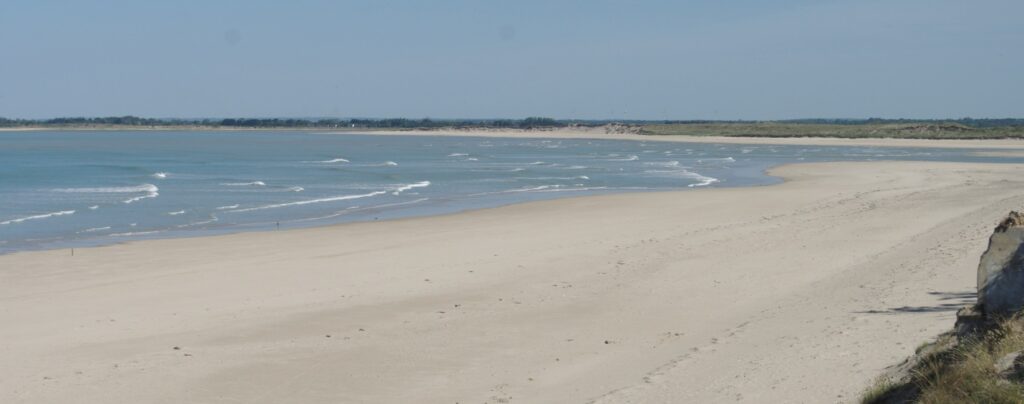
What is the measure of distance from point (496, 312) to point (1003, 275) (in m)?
6.87

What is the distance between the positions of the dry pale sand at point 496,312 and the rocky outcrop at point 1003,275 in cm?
114

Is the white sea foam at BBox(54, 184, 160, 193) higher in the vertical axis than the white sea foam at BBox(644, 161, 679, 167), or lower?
higher

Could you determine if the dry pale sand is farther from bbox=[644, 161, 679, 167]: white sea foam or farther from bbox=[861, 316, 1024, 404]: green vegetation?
bbox=[644, 161, 679, 167]: white sea foam

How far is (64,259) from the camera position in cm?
1980

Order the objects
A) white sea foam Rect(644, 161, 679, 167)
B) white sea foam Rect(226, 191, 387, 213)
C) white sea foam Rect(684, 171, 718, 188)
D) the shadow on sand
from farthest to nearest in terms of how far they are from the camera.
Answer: white sea foam Rect(644, 161, 679, 167)
white sea foam Rect(684, 171, 718, 188)
white sea foam Rect(226, 191, 387, 213)
the shadow on sand

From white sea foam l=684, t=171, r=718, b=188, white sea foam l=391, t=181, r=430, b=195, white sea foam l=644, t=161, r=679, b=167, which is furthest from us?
white sea foam l=644, t=161, r=679, b=167

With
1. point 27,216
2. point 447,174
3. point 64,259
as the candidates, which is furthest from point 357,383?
point 447,174

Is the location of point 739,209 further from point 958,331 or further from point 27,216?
point 958,331

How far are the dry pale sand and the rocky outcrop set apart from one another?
3.74 ft

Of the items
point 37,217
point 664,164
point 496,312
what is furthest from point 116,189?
point 664,164

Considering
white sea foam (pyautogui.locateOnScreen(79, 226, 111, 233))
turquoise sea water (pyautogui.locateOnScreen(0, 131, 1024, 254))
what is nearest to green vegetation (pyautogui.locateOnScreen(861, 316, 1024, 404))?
turquoise sea water (pyautogui.locateOnScreen(0, 131, 1024, 254))

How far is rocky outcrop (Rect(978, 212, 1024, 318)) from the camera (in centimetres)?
703

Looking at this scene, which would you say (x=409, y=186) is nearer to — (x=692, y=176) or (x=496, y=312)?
(x=692, y=176)

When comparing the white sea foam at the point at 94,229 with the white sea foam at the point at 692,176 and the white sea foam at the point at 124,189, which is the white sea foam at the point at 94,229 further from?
the white sea foam at the point at 692,176
